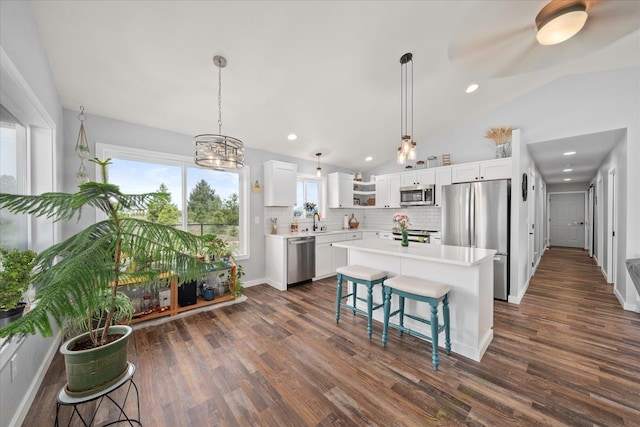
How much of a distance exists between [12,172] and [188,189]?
1.88 metres

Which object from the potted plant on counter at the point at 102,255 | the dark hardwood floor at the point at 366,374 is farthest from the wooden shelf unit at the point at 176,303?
the potted plant on counter at the point at 102,255

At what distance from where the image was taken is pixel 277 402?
1781 mm

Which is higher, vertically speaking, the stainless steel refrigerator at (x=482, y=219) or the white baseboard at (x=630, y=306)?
the stainless steel refrigerator at (x=482, y=219)

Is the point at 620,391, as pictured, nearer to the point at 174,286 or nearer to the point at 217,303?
the point at 217,303

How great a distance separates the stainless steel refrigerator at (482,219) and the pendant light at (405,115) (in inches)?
52.4

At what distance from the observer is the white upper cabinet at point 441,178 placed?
4539mm

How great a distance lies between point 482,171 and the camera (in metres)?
4.05

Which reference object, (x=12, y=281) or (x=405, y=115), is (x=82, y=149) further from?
(x=405, y=115)

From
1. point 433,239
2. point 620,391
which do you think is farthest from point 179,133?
point 620,391

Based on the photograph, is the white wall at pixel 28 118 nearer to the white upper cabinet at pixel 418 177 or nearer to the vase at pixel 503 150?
the white upper cabinet at pixel 418 177

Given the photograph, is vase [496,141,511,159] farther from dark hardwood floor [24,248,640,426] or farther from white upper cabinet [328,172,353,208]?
white upper cabinet [328,172,353,208]

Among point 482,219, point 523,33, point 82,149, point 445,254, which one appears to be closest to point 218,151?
point 82,149

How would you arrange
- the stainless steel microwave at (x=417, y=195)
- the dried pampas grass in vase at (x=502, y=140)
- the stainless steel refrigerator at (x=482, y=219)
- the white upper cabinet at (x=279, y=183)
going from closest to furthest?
the stainless steel refrigerator at (x=482, y=219), the dried pampas grass in vase at (x=502, y=140), the white upper cabinet at (x=279, y=183), the stainless steel microwave at (x=417, y=195)

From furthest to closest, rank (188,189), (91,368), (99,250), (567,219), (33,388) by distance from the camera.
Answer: (567,219) → (188,189) → (33,388) → (91,368) → (99,250)
